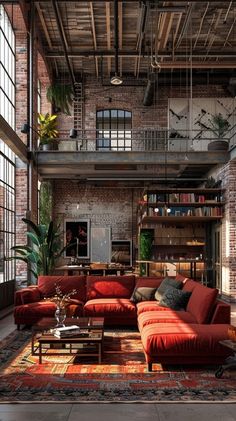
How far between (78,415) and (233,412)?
45.6 inches

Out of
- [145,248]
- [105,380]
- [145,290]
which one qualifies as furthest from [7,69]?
[105,380]

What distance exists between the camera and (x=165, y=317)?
22.0 ft

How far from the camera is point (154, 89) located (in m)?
16.8

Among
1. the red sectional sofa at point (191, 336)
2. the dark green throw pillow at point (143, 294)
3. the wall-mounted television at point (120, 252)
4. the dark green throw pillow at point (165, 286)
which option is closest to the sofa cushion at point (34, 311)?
the dark green throw pillow at point (143, 294)

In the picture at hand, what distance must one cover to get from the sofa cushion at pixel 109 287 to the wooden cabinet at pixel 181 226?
4.63 metres

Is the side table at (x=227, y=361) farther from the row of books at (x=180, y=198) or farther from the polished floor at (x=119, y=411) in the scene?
the row of books at (x=180, y=198)

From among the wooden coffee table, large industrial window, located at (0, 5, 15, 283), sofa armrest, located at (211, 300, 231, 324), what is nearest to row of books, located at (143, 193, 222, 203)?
large industrial window, located at (0, 5, 15, 283)

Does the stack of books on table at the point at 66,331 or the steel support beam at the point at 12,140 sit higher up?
the steel support beam at the point at 12,140

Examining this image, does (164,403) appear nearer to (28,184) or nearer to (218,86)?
(28,184)

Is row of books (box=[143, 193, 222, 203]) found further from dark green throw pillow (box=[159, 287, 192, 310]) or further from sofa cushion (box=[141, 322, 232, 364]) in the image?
sofa cushion (box=[141, 322, 232, 364])

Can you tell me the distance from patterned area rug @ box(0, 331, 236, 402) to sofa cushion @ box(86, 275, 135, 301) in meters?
2.40

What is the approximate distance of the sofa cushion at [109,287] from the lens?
29.9 feet

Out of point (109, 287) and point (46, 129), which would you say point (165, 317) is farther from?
point (46, 129)

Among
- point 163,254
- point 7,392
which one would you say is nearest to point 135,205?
point 163,254
